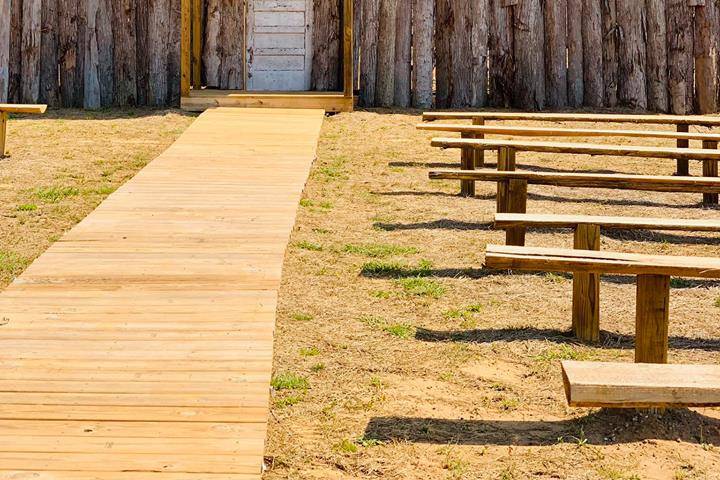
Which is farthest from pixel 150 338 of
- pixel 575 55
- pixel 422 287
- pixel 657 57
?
pixel 657 57

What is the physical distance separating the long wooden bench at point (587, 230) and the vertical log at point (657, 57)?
27.3 ft

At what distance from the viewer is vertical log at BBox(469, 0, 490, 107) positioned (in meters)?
14.4

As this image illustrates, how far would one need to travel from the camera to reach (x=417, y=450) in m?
4.45

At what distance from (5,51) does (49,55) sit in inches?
21.5

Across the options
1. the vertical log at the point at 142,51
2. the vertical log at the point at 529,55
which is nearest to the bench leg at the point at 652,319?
the vertical log at the point at 529,55

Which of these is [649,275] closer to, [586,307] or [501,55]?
[586,307]

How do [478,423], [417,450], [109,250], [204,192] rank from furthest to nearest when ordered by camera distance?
1. [204,192]
2. [109,250]
3. [478,423]
4. [417,450]

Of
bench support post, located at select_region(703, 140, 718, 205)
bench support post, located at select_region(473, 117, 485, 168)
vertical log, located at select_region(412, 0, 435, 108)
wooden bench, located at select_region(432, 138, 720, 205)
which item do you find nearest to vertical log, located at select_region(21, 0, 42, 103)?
vertical log, located at select_region(412, 0, 435, 108)

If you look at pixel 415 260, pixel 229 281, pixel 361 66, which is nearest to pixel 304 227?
pixel 415 260

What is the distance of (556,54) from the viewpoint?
47.5ft

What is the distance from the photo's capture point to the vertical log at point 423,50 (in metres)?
14.5

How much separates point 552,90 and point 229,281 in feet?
29.5

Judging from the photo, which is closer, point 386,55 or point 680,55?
point 680,55

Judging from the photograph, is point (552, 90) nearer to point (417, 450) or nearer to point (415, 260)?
point (415, 260)
